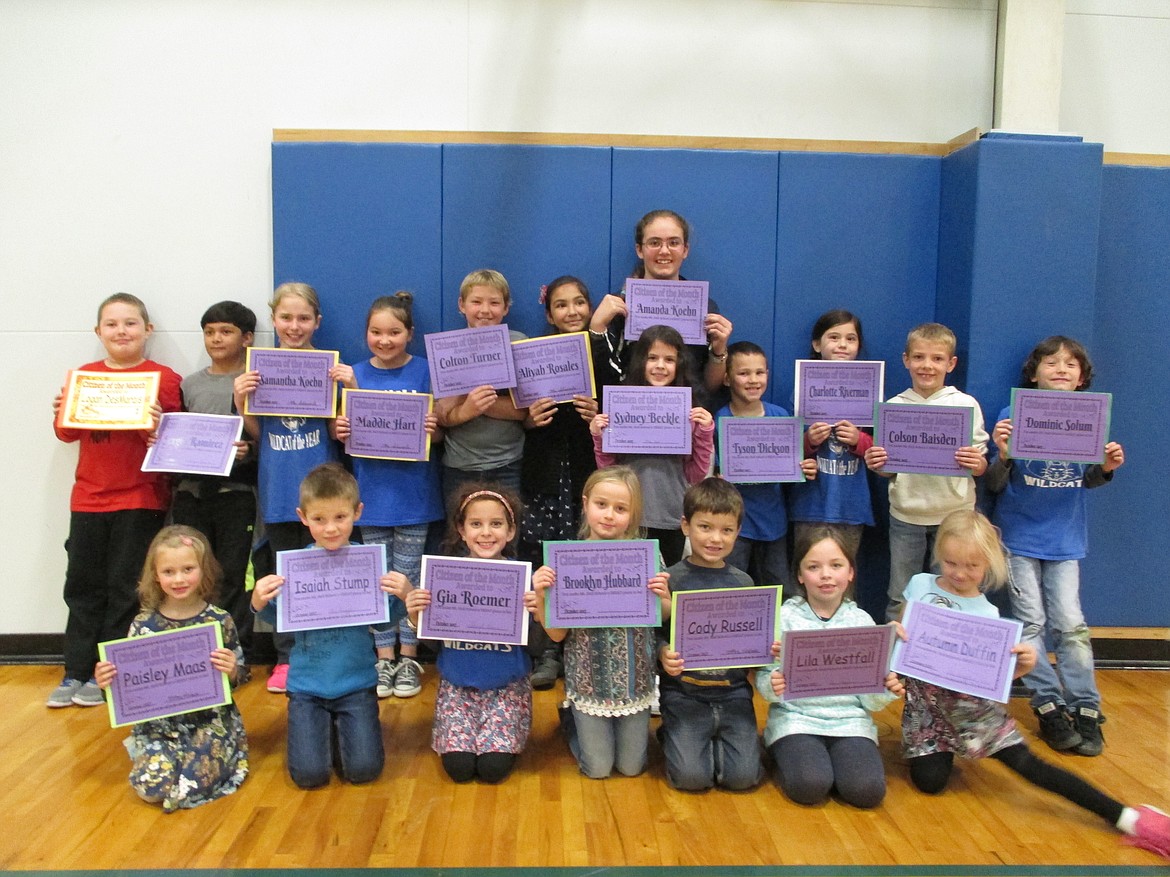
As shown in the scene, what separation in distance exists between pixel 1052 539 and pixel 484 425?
2448 mm

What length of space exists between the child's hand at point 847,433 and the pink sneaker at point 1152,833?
167 centimetres

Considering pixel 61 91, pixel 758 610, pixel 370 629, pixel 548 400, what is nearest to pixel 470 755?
pixel 370 629

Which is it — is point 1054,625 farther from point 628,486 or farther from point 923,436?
point 628,486

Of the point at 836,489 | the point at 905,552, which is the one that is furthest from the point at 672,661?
the point at 905,552

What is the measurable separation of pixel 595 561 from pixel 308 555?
39.5 inches

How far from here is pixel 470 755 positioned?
3074 mm

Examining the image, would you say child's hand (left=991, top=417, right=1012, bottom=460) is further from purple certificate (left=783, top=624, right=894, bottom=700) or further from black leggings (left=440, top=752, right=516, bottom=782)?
black leggings (left=440, top=752, right=516, bottom=782)

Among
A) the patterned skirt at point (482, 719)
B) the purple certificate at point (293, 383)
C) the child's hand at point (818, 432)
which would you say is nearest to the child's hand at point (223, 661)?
the patterned skirt at point (482, 719)

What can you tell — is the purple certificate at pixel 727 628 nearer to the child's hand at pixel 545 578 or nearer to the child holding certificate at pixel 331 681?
the child's hand at pixel 545 578

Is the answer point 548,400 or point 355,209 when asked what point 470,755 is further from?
point 355,209

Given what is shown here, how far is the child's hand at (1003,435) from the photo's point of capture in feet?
12.1

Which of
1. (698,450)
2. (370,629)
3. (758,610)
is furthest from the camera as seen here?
(698,450)

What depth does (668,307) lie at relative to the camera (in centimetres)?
383

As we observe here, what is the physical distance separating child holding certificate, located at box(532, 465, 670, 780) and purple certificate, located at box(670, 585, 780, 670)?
0.39 feet
